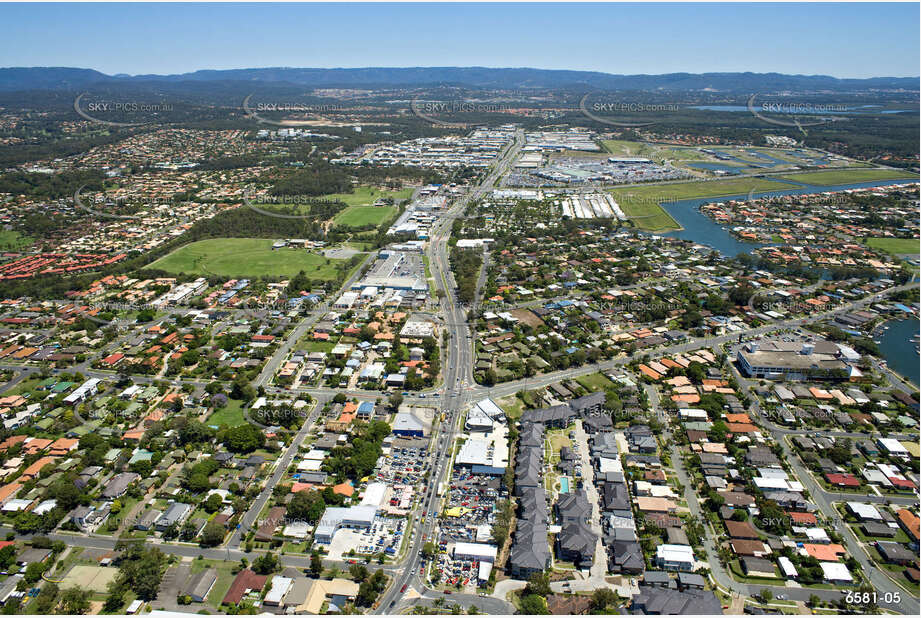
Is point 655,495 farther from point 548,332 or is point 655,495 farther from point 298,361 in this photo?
point 298,361

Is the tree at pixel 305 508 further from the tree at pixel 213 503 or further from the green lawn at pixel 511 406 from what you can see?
the green lawn at pixel 511 406

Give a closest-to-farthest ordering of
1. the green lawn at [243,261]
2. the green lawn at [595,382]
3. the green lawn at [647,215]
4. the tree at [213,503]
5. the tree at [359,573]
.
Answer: the tree at [359,573] → the tree at [213,503] → the green lawn at [595,382] → the green lawn at [243,261] → the green lawn at [647,215]

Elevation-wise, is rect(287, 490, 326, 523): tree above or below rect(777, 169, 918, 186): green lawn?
below

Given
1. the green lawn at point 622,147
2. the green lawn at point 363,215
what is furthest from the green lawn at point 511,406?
the green lawn at point 622,147

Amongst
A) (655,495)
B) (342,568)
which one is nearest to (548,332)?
(655,495)

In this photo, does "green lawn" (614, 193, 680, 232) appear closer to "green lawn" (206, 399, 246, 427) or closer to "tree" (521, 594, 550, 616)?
"green lawn" (206, 399, 246, 427)

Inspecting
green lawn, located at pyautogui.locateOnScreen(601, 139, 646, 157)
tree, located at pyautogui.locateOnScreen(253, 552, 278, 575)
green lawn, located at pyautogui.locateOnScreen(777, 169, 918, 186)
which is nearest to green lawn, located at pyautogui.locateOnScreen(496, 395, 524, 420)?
tree, located at pyautogui.locateOnScreen(253, 552, 278, 575)
